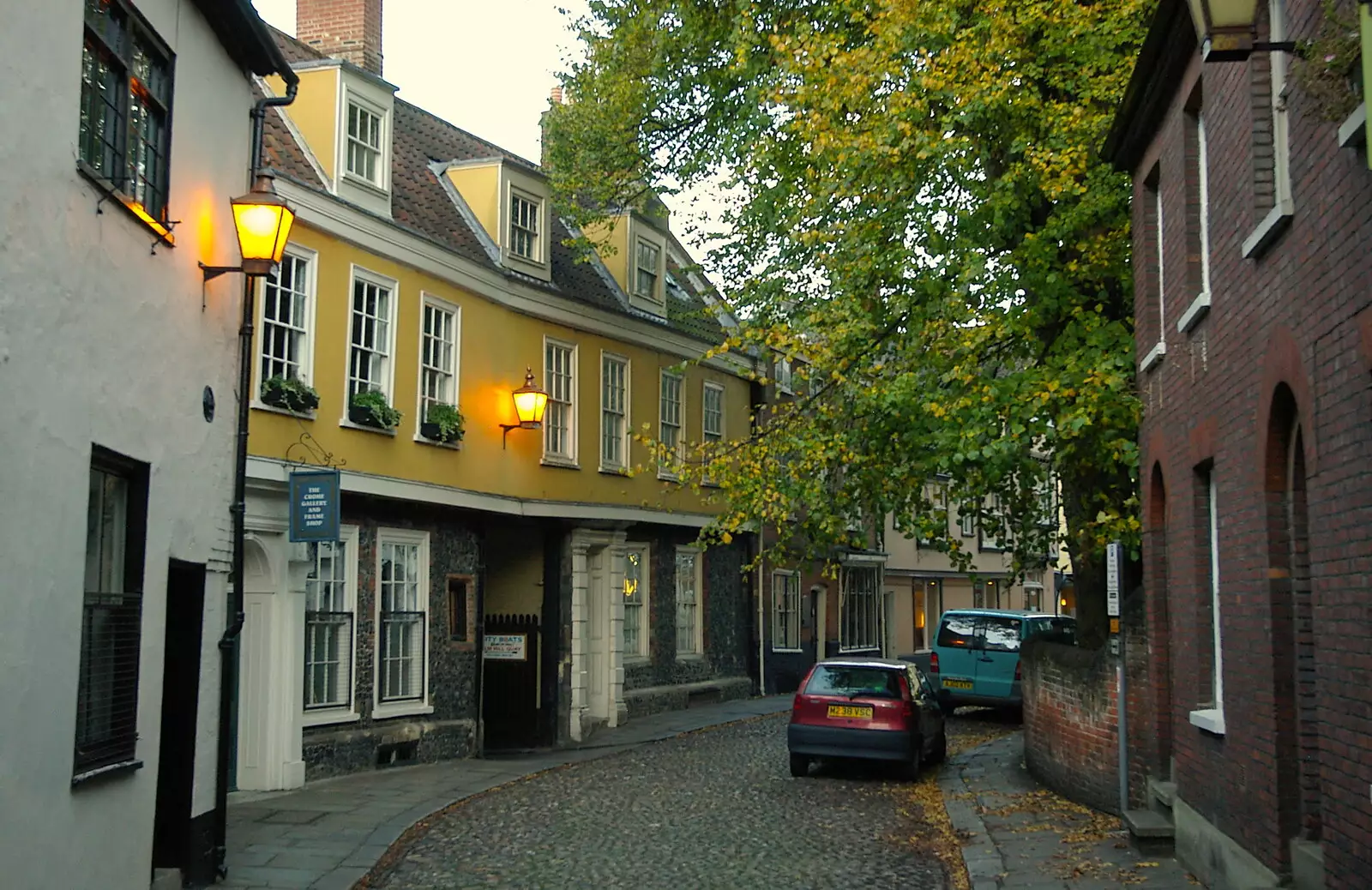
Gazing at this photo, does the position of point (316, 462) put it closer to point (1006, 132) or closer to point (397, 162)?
point (397, 162)

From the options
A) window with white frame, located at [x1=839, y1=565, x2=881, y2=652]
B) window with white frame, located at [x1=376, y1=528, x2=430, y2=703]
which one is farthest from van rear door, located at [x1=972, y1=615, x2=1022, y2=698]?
window with white frame, located at [x1=839, y1=565, x2=881, y2=652]

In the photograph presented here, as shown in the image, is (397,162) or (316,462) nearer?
(316,462)

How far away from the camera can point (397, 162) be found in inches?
822

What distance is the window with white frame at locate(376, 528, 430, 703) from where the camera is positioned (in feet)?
59.0

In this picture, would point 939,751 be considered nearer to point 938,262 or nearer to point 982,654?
point 982,654

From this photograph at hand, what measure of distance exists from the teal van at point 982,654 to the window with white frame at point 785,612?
21.0ft

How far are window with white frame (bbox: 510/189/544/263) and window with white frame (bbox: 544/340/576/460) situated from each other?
1430mm

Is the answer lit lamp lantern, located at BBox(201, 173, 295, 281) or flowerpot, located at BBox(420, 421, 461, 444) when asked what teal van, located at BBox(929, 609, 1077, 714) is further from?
lit lamp lantern, located at BBox(201, 173, 295, 281)

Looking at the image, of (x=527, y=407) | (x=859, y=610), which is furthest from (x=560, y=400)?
(x=859, y=610)

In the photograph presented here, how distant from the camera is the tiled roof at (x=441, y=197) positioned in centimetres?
1752

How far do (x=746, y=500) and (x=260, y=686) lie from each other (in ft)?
19.4

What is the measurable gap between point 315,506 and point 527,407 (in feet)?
18.8

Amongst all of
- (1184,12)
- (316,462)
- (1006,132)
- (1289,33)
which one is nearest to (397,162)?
(316,462)

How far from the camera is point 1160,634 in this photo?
12.6 m
